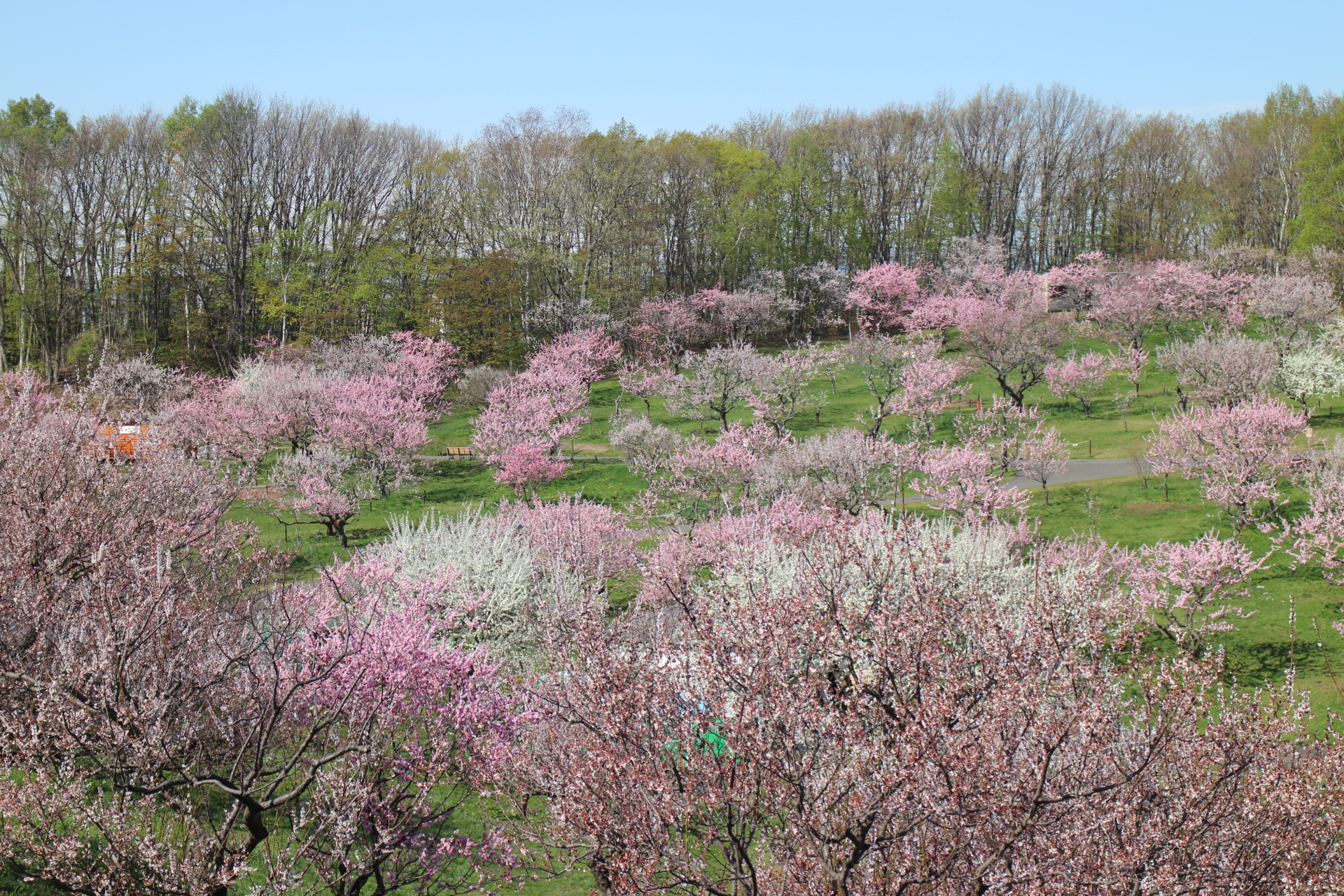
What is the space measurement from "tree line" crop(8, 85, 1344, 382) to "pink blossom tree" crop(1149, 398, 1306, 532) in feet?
114

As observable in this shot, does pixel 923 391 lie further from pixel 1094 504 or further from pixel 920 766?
pixel 920 766

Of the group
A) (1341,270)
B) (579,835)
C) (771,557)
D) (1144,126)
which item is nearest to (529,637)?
(771,557)

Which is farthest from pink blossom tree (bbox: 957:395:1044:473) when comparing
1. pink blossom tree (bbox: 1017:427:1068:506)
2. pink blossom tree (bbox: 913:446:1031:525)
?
pink blossom tree (bbox: 913:446:1031:525)

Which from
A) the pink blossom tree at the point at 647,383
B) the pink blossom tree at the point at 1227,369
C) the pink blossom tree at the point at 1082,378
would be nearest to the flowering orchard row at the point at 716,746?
the pink blossom tree at the point at 1227,369

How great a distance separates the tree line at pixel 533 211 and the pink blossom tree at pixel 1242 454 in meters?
34.7

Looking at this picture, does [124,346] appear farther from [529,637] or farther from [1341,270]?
[1341,270]

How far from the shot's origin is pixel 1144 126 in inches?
2699

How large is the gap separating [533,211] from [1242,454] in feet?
146

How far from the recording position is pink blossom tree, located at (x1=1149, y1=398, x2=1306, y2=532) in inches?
898

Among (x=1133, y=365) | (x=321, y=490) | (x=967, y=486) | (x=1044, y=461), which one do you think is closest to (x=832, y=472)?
(x=967, y=486)

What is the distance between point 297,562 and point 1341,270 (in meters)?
57.3

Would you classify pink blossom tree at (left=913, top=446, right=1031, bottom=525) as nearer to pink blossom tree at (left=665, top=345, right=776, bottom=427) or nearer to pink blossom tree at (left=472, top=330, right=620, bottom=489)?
pink blossom tree at (left=665, top=345, right=776, bottom=427)

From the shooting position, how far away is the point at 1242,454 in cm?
2292

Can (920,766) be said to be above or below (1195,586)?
above
